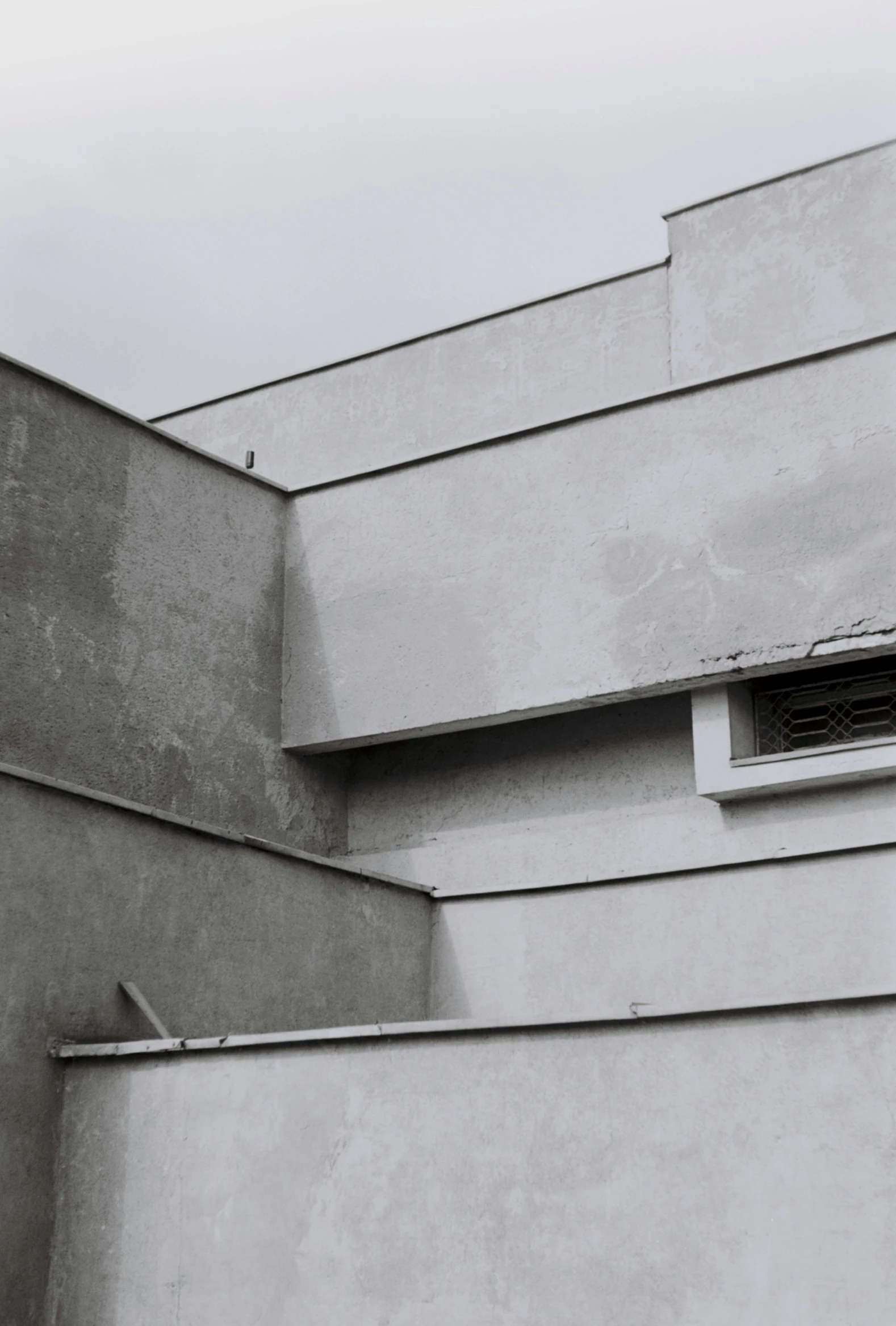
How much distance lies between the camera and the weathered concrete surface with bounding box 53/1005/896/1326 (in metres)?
5.06

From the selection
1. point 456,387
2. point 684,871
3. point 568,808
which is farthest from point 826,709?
point 456,387

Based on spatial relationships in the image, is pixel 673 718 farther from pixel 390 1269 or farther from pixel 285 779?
pixel 390 1269

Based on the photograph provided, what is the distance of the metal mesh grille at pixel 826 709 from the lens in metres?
8.77

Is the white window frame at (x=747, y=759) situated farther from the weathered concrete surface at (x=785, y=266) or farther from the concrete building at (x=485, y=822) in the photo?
the weathered concrete surface at (x=785, y=266)

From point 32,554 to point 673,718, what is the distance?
386cm

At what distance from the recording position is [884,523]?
27.5ft

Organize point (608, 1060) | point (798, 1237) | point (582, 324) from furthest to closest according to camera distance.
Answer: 1. point (582, 324)
2. point (608, 1060)
3. point (798, 1237)

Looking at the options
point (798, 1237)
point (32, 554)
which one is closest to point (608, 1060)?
point (798, 1237)

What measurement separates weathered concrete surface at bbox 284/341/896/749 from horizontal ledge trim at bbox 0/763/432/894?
4.13ft

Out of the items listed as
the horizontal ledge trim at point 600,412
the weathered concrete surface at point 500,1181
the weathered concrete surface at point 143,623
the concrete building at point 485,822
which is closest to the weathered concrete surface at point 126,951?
Answer: the concrete building at point 485,822

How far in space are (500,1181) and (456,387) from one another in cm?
755

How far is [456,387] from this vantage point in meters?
12.0

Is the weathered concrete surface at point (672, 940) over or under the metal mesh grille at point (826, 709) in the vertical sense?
under

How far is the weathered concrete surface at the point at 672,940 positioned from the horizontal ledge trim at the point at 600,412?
278cm
